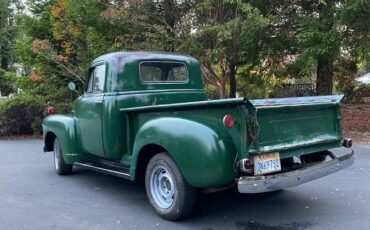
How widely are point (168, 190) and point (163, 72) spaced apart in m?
2.20

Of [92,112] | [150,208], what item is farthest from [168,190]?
[92,112]

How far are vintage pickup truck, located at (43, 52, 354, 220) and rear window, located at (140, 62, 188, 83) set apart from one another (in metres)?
0.02

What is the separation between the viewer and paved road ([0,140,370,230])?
482 centimetres

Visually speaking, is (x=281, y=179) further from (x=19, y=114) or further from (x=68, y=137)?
(x=19, y=114)

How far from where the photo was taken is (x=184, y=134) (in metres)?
4.56

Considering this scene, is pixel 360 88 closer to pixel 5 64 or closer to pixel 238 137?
pixel 238 137

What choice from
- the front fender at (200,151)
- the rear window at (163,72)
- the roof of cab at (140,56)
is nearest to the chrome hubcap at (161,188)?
the front fender at (200,151)

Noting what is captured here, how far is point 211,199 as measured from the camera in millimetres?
5898

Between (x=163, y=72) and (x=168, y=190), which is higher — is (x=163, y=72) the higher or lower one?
the higher one

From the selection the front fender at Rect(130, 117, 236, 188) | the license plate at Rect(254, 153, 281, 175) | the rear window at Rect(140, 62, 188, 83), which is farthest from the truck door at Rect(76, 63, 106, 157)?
the license plate at Rect(254, 153, 281, 175)

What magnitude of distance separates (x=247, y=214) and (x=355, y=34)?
8.15 meters

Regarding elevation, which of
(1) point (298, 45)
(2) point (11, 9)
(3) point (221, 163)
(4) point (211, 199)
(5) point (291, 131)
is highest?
(2) point (11, 9)

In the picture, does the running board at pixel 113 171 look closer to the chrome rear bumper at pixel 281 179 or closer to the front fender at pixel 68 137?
the front fender at pixel 68 137

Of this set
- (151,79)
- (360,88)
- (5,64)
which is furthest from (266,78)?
(5,64)
